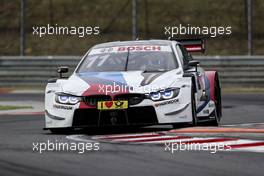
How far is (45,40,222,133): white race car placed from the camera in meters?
10.2

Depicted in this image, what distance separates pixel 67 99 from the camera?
34.7 feet

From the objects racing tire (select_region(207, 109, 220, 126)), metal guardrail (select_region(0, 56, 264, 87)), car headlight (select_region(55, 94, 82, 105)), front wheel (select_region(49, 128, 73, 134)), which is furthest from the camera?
metal guardrail (select_region(0, 56, 264, 87))

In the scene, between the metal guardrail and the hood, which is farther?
the metal guardrail

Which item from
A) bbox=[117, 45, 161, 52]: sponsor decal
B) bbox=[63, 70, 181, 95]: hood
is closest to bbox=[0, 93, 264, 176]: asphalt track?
bbox=[63, 70, 181, 95]: hood

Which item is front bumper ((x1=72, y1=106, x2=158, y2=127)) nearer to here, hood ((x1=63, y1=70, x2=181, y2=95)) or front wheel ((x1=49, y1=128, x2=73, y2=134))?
hood ((x1=63, y1=70, x2=181, y2=95))

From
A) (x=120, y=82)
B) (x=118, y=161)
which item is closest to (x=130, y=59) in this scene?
(x=120, y=82)

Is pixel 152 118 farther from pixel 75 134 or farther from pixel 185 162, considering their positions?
pixel 185 162

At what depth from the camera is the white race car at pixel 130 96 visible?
10242 millimetres

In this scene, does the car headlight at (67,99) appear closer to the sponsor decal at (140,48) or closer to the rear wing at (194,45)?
the sponsor decal at (140,48)

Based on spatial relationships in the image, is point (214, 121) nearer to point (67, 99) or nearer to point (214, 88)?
point (214, 88)

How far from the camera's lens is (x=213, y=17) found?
28.5 meters

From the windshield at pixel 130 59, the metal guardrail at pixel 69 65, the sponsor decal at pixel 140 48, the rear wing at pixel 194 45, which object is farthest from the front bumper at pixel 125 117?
the metal guardrail at pixel 69 65

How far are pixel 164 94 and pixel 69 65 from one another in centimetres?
1364

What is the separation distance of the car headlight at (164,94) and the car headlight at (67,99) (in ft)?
3.04
